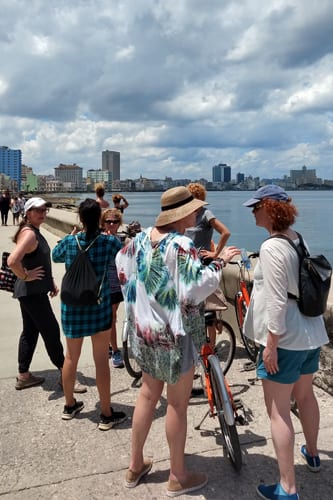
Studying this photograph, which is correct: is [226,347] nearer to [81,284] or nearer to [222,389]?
[222,389]

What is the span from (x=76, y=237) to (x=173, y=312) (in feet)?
4.79

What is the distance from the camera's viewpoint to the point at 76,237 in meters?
3.89

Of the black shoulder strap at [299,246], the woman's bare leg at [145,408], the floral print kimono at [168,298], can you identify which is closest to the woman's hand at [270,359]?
the floral print kimono at [168,298]

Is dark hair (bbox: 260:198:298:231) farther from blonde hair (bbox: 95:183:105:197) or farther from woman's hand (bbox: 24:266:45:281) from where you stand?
blonde hair (bbox: 95:183:105:197)

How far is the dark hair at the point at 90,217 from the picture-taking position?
3.83 m

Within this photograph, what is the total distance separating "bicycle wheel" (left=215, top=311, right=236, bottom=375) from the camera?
4840 millimetres

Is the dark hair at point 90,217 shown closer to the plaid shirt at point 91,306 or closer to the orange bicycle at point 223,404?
the plaid shirt at point 91,306

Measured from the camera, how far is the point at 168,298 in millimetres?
2750

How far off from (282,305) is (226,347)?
2830 millimetres

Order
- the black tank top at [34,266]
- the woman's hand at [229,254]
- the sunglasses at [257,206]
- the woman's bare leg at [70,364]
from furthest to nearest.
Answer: the black tank top at [34,266], the woman's bare leg at [70,364], the woman's hand at [229,254], the sunglasses at [257,206]

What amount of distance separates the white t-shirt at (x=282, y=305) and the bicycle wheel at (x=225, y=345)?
1.95 m

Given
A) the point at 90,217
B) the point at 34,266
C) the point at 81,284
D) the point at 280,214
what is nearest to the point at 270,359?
the point at 280,214

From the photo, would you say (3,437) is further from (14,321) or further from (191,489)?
(14,321)

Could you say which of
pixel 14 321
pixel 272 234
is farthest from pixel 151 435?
pixel 14 321
